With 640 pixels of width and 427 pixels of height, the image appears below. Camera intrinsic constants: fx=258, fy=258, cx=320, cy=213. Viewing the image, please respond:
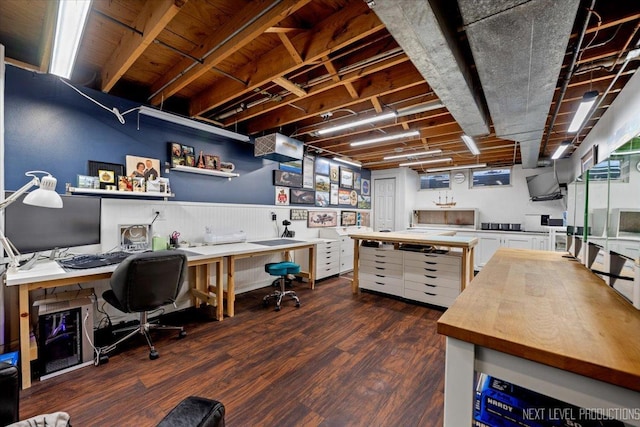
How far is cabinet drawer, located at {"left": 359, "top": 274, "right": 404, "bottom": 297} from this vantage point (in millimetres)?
3871

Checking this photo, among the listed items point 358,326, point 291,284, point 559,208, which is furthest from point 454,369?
point 559,208

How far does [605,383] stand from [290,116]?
12.8 ft

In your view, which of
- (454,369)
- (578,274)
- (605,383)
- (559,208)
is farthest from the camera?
(559,208)

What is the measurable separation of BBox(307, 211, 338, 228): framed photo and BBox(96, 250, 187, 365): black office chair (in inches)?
130

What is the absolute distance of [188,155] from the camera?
3.55 meters

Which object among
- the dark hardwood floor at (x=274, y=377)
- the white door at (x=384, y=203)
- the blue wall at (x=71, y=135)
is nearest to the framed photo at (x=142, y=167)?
the blue wall at (x=71, y=135)

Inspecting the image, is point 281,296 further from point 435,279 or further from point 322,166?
point 322,166

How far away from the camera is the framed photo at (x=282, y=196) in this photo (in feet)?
16.1

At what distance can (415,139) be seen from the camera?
487cm

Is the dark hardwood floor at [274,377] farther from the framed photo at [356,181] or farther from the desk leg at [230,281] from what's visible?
the framed photo at [356,181]

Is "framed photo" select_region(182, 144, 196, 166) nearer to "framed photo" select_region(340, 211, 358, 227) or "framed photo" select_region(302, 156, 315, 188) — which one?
"framed photo" select_region(302, 156, 315, 188)

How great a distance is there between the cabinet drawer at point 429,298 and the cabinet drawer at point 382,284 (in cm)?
12

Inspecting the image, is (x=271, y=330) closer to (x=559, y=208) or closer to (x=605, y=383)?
(x=605, y=383)

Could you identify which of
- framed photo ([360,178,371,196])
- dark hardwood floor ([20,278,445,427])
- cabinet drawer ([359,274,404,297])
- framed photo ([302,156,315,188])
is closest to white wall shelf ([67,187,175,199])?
dark hardwood floor ([20,278,445,427])
